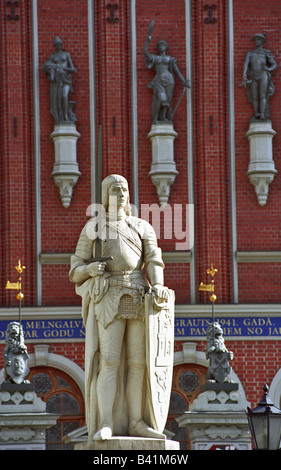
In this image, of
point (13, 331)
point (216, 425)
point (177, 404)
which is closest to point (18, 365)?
point (13, 331)

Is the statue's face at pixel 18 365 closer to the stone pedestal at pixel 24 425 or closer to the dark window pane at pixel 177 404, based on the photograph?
the stone pedestal at pixel 24 425

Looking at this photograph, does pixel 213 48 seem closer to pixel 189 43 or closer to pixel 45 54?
pixel 189 43

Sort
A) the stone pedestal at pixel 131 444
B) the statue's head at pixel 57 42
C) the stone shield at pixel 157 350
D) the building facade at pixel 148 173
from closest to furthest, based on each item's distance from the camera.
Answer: the stone pedestal at pixel 131 444
the stone shield at pixel 157 350
the building facade at pixel 148 173
the statue's head at pixel 57 42

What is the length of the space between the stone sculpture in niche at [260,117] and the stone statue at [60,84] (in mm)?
2811

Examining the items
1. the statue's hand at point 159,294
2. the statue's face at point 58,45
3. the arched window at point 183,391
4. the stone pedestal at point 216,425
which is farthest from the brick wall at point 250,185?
the statue's hand at point 159,294

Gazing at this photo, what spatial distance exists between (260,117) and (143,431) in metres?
13.1

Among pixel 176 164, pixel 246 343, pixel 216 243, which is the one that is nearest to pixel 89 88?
pixel 176 164

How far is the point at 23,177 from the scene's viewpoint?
883 inches

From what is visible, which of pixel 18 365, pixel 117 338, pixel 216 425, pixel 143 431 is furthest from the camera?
pixel 18 365

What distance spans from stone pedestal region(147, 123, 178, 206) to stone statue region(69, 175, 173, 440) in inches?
476

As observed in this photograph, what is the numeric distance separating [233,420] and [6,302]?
503 centimetres

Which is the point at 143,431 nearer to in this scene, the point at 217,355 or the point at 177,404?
the point at 217,355

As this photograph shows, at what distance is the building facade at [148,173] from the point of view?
21922 millimetres

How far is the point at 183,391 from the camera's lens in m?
21.8
